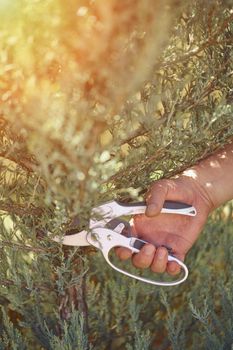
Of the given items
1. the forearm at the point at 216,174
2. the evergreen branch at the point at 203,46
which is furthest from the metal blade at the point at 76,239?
the evergreen branch at the point at 203,46

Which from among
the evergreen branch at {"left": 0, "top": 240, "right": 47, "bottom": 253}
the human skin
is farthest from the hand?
the evergreen branch at {"left": 0, "top": 240, "right": 47, "bottom": 253}

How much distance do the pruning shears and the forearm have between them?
0.17 m

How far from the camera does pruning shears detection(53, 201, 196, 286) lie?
2113mm

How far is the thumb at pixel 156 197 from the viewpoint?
2160 millimetres

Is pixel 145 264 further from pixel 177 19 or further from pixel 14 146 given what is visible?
pixel 177 19

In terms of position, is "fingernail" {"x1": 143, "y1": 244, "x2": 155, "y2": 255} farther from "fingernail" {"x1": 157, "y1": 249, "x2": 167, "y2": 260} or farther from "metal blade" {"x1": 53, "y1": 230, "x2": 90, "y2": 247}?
"metal blade" {"x1": 53, "y1": 230, "x2": 90, "y2": 247}

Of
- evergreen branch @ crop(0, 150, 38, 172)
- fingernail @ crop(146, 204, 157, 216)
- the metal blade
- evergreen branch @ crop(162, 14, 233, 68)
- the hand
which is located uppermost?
evergreen branch @ crop(162, 14, 233, 68)

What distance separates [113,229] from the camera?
2225 mm

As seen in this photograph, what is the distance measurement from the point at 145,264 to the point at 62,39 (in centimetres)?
90

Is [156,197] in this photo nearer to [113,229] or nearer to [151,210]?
[151,210]

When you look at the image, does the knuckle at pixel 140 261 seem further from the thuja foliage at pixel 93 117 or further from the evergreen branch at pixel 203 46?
the evergreen branch at pixel 203 46

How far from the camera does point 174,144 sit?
6.75 feet

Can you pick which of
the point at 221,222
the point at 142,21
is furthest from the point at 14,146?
the point at 221,222

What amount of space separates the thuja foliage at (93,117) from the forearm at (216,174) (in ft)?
0.27
